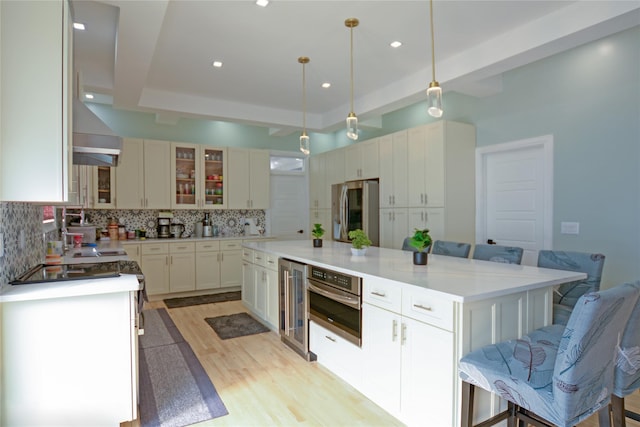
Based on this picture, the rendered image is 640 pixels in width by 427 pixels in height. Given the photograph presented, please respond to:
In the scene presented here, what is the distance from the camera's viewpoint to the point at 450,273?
2.29 meters

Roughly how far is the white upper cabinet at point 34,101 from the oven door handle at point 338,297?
174cm

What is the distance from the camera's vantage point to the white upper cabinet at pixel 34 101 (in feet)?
5.57

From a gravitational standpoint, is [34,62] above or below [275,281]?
above

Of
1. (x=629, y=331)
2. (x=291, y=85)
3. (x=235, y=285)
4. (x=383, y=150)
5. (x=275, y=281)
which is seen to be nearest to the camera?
(x=629, y=331)

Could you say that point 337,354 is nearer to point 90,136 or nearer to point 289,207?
point 90,136

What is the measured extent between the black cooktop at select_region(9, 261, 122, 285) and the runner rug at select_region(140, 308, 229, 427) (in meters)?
0.89

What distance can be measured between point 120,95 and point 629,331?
4742mm

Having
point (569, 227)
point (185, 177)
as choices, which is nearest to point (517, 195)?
point (569, 227)

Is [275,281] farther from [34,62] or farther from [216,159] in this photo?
[216,159]

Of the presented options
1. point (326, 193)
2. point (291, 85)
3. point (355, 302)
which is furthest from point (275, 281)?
point (326, 193)

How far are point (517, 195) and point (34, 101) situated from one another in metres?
4.36

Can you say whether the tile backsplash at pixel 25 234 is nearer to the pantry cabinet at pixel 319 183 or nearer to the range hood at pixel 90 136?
the range hood at pixel 90 136

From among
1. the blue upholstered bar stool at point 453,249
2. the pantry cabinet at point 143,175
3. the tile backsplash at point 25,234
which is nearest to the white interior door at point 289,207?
the pantry cabinet at point 143,175

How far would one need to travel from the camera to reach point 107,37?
3.09 metres
